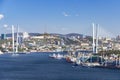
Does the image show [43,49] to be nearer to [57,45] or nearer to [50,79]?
[57,45]

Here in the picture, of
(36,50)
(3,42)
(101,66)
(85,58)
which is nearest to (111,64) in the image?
(101,66)

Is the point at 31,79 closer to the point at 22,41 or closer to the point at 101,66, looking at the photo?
the point at 101,66

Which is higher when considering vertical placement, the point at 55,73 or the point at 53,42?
the point at 53,42

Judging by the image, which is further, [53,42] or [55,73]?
[53,42]

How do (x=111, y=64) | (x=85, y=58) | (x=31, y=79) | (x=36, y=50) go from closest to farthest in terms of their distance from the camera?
1. (x=31, y=79)
2. (x=111, y=64)
3. (x=85, y=58)
4. (x=36, y=50)

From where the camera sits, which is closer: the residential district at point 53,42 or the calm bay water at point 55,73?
the calm bay water at point 55,73

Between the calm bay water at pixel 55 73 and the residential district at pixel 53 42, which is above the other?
the residential district at pixel 53 42


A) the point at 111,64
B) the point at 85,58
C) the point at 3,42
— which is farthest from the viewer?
the point at 3,42

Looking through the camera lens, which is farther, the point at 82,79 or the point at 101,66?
the point at 101,66

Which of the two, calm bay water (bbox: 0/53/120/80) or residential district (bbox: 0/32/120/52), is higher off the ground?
residential district (bbox: 0/32/120/52)

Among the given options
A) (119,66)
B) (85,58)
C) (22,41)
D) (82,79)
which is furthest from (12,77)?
(22,41)

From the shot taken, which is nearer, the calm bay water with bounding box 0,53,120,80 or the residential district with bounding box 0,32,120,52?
the calm bay water with bounding box 0,53,120,80
